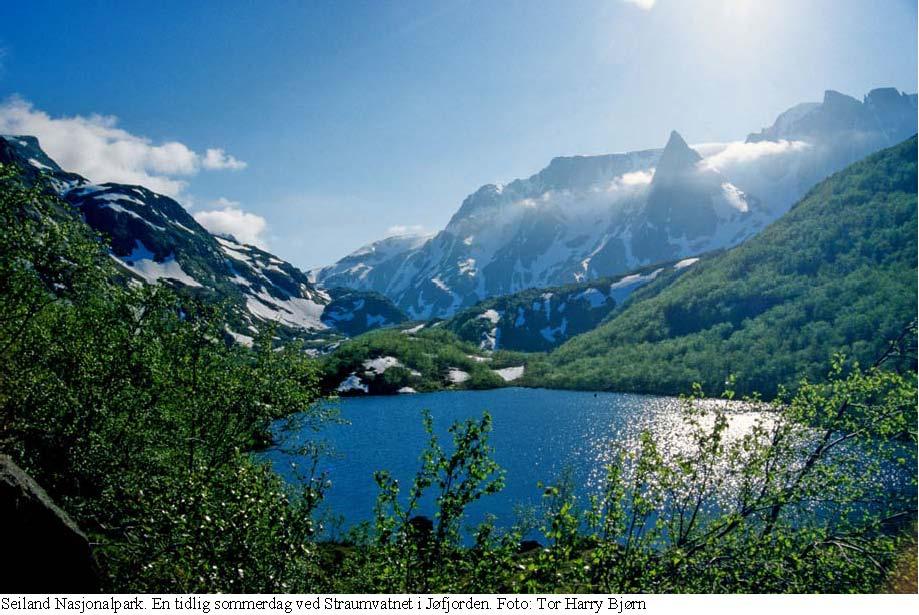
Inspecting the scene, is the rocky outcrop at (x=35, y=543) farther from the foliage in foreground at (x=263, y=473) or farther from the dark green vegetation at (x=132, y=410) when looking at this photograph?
the foliage in foreground at (x=263, y=473)

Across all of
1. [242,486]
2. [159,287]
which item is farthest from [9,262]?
[242,486]

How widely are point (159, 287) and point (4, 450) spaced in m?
8.32

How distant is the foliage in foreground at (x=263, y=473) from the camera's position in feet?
38.2

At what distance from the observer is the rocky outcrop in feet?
40.2

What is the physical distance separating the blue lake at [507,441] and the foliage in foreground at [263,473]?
8493mm

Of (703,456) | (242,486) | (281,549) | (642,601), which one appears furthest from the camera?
(703,456)

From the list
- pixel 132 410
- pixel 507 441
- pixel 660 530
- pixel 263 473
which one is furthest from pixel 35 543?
pixel 507 441

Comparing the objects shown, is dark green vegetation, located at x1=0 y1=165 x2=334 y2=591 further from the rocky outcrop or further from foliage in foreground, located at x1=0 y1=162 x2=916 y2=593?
the rocky outcrop

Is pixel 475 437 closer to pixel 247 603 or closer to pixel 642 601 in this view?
pixel 247 603

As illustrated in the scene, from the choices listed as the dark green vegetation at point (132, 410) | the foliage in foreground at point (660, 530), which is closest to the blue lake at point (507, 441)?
the dark green vegetation at point (132, 410)

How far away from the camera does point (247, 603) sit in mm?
11812

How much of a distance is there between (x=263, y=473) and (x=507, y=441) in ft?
361

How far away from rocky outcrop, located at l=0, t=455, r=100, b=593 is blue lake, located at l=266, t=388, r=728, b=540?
588 inches

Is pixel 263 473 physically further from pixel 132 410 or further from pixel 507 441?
pixel 507 441
